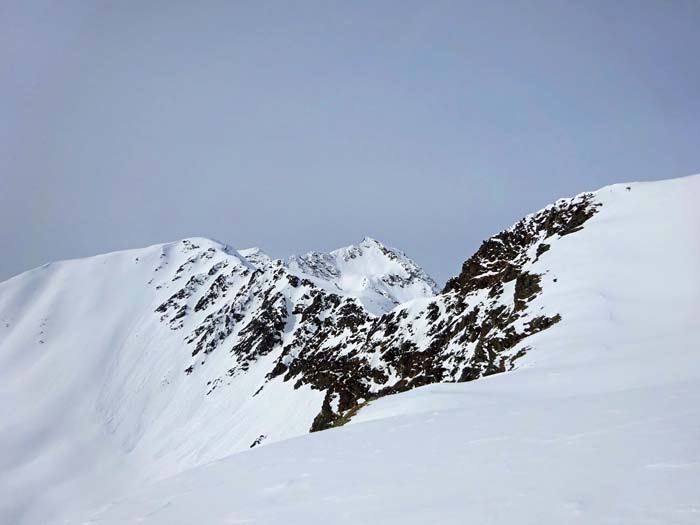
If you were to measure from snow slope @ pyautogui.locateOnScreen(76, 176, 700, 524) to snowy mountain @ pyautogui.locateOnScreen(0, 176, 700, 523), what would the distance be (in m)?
0.05

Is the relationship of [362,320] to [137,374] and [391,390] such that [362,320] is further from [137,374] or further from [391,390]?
[137,374]

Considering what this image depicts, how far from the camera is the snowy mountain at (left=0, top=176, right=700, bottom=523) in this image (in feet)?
19.9

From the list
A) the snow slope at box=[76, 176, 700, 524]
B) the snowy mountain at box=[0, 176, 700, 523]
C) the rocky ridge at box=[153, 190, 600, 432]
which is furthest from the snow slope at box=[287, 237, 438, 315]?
the snow slope at box=[76, 176, 700, 524]

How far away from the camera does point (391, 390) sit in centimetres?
4841

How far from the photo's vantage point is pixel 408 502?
5.75m

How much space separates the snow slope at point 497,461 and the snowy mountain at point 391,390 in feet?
0.15

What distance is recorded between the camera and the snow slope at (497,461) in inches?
202

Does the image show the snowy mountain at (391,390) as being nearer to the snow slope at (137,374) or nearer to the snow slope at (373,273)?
the snow slope at (137,374)

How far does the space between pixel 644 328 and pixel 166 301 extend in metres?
138

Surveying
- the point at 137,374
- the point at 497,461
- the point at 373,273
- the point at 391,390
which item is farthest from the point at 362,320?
the point at 373,273

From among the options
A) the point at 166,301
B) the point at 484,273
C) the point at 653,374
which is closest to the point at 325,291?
the point at 484,273

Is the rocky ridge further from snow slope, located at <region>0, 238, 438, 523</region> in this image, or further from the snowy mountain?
snow slope, located at <region>0, 238, 438, 523</region>

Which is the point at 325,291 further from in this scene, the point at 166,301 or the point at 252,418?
the point at 166,301

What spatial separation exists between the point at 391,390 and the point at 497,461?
1702 inches
